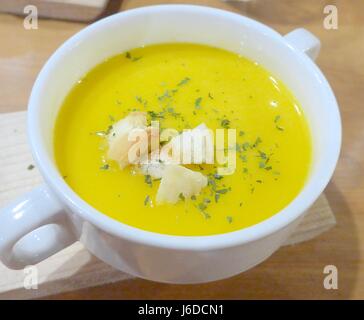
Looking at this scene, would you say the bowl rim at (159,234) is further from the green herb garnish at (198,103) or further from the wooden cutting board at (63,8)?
the wooden cutting board at (63,8)

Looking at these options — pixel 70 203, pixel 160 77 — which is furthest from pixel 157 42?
→ pixel 70 203

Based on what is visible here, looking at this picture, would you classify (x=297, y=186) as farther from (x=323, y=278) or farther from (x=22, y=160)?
(x=22, y=160)

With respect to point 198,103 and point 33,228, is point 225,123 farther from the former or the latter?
point 33,228

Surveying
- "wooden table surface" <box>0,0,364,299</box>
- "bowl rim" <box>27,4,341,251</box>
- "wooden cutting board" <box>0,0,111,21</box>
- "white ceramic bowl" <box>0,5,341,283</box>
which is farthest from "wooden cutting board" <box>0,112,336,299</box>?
"wooden cutting board" <box>0,0,111,21</box>

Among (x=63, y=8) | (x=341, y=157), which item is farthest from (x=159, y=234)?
(x=63, y=8)

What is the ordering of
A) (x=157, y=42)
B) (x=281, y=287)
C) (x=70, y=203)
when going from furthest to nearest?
(x=157, y=42)
(x=281, y=287)
(x=70, y=203)
